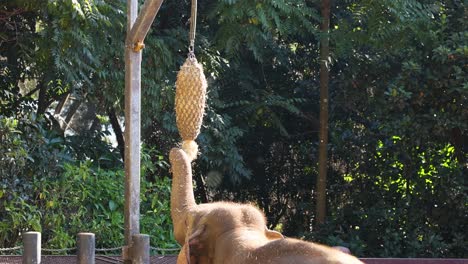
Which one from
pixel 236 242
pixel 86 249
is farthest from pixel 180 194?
pixel 86 249

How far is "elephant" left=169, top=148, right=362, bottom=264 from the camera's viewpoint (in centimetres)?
228

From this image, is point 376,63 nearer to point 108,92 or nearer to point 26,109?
point 108,92

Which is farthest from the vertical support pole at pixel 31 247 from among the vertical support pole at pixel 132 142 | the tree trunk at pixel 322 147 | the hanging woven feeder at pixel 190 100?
the tree trunk at pixel 322 147

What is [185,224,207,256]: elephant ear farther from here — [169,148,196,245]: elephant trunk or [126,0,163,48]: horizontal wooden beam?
[126,0,163,48]: horizontal wooden beam

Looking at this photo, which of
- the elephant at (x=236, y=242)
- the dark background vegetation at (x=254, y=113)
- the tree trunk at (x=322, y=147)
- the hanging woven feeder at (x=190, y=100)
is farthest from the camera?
the tree trunk at (x=322, y=147)

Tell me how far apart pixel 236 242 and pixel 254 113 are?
30.4 ft

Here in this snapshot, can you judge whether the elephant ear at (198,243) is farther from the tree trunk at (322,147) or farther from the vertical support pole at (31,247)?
the tree trunk at (322,147)

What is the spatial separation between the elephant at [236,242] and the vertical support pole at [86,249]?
2.58 m

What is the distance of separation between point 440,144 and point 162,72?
3458 millimetres

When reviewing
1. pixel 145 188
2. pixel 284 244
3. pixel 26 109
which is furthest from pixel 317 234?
pixel 284 244

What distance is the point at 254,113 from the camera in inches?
465

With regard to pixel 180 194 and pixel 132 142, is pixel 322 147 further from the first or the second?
pixel 180 194

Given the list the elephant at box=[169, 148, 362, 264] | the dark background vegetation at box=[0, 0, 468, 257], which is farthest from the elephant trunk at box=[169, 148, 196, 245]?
the dark background vegetation at box=[0, 0, 468, 257]

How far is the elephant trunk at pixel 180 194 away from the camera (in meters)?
3.14
